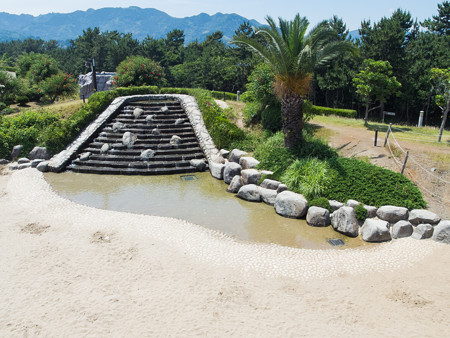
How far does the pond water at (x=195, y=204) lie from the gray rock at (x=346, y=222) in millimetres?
191

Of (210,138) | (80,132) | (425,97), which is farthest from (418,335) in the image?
(425,97)

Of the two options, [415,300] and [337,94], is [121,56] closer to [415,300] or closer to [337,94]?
[337,94]

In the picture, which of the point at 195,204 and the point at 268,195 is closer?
the point at 195,204

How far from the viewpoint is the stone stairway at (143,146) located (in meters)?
15.7

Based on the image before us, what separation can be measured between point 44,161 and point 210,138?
790 cm

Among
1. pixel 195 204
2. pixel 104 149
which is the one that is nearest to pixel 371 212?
pixel 195 204

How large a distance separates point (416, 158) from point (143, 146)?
12125 mm

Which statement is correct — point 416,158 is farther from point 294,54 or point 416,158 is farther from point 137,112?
point 137,112

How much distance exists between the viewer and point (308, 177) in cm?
1218

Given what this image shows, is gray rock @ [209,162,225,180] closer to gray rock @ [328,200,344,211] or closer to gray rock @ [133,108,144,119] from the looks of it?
gray rock @ [328,200,344,211]

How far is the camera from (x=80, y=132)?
18094mm

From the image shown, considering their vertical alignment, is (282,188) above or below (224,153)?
below

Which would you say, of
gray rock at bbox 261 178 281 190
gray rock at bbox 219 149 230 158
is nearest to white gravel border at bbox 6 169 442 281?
gray rock at bbox 261 178 281 190

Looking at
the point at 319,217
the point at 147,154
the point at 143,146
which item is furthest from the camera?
the point at 143,146
